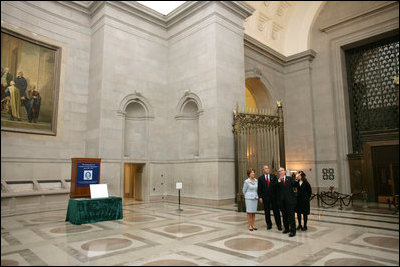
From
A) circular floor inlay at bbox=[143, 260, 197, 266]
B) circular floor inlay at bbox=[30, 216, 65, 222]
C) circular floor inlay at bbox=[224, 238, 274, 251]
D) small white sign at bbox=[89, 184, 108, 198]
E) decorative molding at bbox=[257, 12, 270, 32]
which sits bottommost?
circular floor inlay at bbox=[143, 260, 197, 266]

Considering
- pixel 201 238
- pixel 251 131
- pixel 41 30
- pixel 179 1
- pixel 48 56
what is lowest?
pixel 201 238

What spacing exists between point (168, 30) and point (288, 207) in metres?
13.2

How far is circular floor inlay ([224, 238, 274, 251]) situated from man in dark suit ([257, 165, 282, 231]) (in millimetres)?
1198

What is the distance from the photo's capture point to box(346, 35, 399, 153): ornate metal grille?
16.3 meters

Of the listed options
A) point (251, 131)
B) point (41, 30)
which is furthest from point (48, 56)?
point (251, 131)

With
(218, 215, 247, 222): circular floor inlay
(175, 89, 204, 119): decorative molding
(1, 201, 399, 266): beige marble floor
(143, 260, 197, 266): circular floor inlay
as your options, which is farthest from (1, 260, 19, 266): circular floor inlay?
(175, 89, 204, 119): decorative molding

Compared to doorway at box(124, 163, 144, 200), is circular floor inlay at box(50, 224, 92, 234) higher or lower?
lower

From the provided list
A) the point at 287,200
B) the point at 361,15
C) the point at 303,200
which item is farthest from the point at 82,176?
the point at 361,15

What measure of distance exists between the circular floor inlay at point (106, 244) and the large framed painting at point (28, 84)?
336 inches

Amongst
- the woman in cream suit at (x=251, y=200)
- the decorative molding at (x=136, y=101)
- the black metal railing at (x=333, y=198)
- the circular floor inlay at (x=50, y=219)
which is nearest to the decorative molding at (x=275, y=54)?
the decorative molding at (x=136, y=101)

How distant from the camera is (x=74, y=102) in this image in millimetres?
14438

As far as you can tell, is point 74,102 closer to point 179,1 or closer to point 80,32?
point 80,32

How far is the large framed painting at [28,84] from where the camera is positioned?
485 inches

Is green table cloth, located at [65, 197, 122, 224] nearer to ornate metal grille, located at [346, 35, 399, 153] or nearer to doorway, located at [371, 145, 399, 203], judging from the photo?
doorway, located at [371, 145, 399, 203]
